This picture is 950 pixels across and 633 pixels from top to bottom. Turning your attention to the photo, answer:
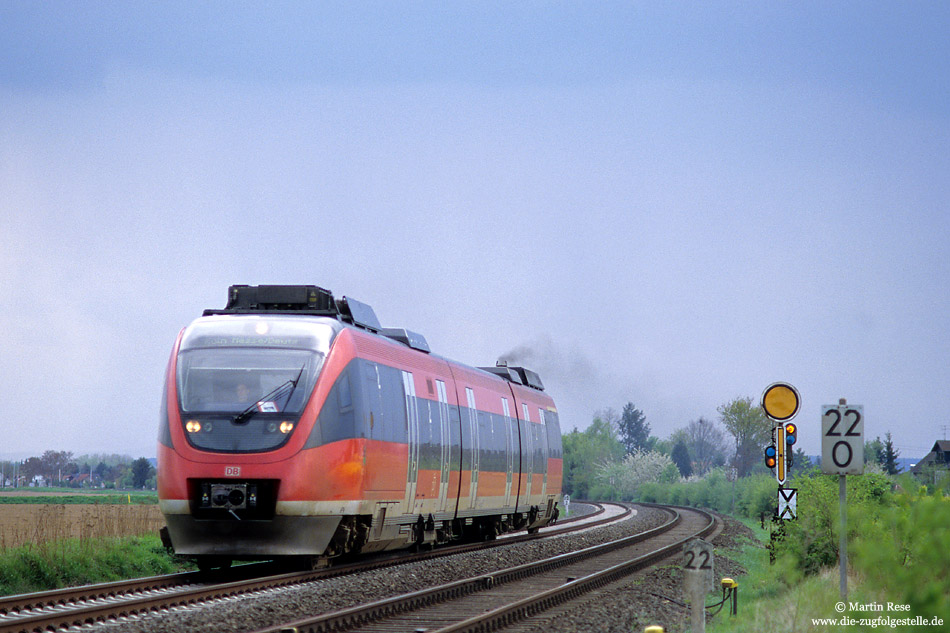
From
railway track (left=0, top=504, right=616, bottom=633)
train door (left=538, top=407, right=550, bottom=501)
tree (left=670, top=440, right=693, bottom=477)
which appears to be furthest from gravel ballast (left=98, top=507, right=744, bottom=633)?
tree (left=670, top=440, right=693, bottom=477)

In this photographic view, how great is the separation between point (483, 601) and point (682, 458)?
166753 mm

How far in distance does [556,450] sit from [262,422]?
19864 mm

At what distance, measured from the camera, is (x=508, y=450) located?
93.9ft

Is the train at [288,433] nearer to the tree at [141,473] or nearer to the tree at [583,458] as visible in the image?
the tree at [583,458]

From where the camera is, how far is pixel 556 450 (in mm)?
35406

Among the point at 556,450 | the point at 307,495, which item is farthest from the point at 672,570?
the point at 556,450

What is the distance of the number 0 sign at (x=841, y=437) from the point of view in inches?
485

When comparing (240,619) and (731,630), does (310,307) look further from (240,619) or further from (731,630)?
(731,630)

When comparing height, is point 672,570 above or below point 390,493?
below

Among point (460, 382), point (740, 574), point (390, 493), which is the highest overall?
point (460, 382)

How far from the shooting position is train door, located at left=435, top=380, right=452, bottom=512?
22859 millimetres

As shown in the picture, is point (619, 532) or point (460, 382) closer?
point (460, 382)

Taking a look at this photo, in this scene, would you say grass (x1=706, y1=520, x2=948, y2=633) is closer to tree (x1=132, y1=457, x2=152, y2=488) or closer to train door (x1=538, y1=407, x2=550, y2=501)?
train door (x1=538, y1=407, x2=550, y2=501)

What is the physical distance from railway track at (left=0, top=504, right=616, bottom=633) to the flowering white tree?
9143 centimetres
